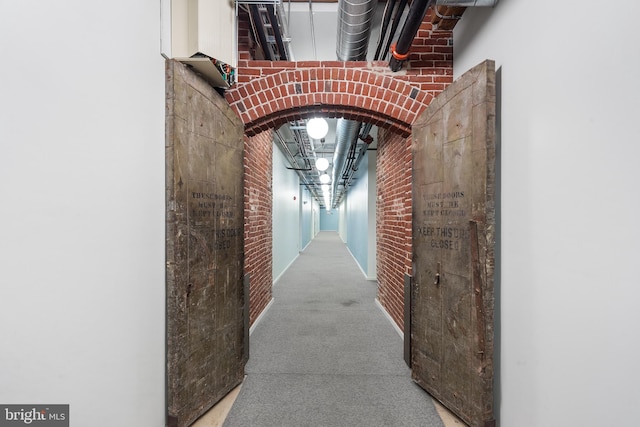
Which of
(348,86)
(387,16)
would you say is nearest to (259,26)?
(348,86)

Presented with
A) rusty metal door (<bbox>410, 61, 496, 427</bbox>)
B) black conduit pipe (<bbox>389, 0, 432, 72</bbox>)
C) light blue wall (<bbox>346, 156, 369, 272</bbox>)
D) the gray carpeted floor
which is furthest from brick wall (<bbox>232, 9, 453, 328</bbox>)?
light blue wall (<bbox>346, 156, 369, 272</bbox>)

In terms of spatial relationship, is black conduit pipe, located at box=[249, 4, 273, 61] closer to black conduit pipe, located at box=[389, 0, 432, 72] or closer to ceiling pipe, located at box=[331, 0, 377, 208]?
ceiling pipe, located at box=[331, 0, 377, 208]

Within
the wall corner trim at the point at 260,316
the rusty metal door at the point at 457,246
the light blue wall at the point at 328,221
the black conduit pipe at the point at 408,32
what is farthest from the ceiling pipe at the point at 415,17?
the light blue wall at the point at 328,221

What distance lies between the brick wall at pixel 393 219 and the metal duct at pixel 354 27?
103 centimetres

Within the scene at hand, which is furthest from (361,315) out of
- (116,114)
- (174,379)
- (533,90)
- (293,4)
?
(293,4)

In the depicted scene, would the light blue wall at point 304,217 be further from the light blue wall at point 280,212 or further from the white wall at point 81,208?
the white wall at point 81,208

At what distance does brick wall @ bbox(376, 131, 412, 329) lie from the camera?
284 centimetres

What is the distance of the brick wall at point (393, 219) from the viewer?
112 inches

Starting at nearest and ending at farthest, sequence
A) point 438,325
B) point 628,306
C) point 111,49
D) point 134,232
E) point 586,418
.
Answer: point 628,306 → point 586,418 → point 111,49 → point 134,232 → point 438,325

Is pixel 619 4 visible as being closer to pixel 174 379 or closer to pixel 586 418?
pixel 586 418

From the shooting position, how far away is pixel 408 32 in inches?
73.8

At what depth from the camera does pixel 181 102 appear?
1643mm

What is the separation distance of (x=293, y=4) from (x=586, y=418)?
12.9 feet

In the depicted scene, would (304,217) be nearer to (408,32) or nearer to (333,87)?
(333,87)
